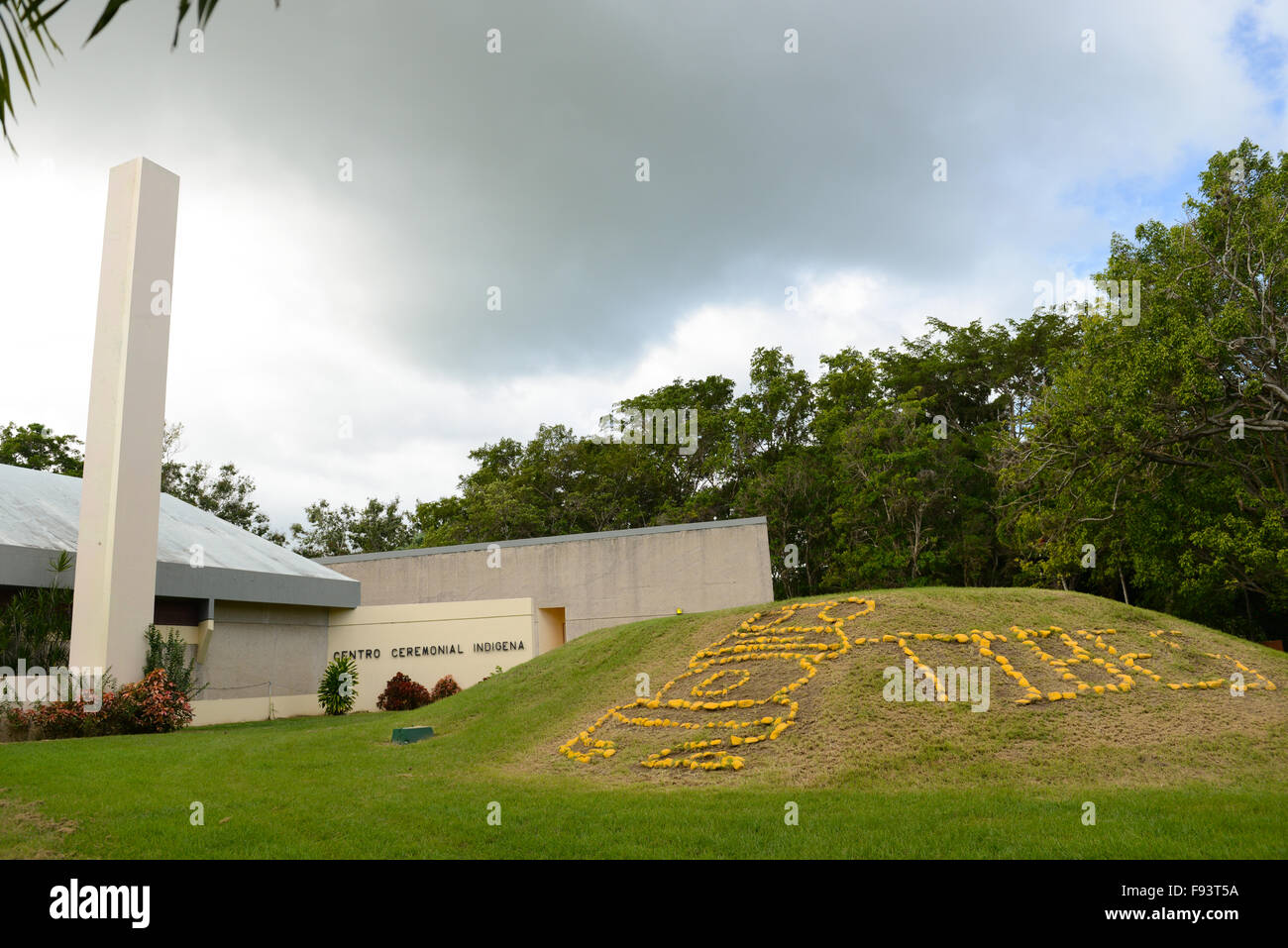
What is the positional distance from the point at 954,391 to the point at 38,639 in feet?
111

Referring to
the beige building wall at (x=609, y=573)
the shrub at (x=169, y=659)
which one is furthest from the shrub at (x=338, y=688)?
the beige building wall at (x=609, y=573)

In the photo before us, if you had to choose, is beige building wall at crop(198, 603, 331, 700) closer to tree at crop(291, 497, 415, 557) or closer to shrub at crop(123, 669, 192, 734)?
shrub at crop(123, 669, 192, 734)

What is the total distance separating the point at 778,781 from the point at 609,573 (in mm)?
17296

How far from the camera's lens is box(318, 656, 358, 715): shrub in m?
22.9

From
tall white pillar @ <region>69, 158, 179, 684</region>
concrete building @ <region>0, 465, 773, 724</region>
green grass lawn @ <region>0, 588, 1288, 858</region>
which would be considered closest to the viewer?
green grass lawn @ <region>0, 588, 1288, 858</region>

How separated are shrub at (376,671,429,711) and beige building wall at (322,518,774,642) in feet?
14.6

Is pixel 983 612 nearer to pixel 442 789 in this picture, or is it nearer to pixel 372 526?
pixel 442 789

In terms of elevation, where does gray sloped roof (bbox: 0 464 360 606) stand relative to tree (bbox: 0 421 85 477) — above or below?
below

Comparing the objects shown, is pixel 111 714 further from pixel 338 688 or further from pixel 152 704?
pixel 338 688

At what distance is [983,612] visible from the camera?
558 inches

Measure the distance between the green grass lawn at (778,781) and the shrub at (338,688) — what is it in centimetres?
765

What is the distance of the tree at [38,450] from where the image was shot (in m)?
36.0

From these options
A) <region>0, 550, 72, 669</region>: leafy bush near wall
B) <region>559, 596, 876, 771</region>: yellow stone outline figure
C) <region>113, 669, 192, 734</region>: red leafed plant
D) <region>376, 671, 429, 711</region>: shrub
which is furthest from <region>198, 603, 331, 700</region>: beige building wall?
<region>559, 596, 876, 771</region>: yellow stone outline figure

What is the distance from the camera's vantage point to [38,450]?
1446 inches
